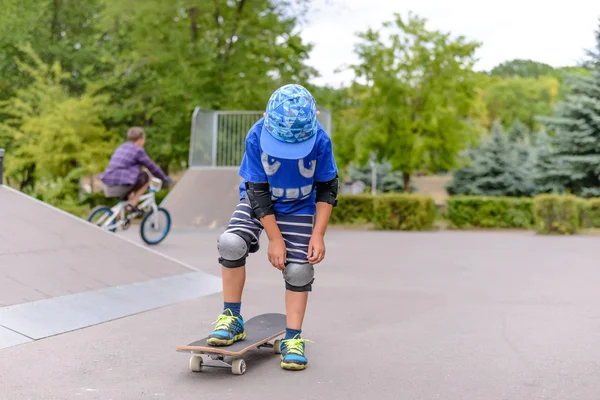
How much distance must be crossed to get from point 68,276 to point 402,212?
560 inches

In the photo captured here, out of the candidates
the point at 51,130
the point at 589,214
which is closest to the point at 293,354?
the point at 589,214

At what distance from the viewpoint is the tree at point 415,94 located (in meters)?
30.3

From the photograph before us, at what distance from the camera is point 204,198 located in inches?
661

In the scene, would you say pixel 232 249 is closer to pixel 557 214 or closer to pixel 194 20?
pixel 557 214

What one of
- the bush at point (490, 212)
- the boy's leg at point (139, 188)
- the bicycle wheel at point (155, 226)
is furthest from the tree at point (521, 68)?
the boy's leg at point (139, 188)

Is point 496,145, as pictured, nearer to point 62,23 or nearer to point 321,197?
point 62,23

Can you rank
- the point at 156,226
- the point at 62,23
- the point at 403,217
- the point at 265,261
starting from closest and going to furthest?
the point at 265,261 < the point at 156,226 < the point at 403,217 < the point at 62,23

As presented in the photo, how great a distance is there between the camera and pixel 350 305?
6.40 meters

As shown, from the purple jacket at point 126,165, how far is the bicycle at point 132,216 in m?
0.38

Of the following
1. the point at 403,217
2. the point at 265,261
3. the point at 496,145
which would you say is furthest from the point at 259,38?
the point at 496,145

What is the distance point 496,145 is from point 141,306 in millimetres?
31031

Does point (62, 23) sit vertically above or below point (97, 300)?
above

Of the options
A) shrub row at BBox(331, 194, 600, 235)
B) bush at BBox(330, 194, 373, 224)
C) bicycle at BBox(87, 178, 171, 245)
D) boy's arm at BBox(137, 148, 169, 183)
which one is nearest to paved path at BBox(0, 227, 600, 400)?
boy's arm at BBox(137, 148, 169, 183)

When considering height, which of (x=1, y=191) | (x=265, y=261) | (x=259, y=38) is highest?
(x=259, y=38)
